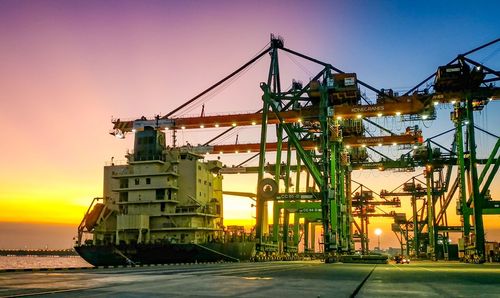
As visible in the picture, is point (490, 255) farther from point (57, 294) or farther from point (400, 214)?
point (400, 214)

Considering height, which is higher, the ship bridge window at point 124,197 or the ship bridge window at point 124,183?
the ship bridge window at point 124,183

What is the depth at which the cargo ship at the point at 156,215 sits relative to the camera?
4519 cm

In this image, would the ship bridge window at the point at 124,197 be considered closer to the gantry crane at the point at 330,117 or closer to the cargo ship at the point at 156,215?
the cargo ship at the point at 156,215

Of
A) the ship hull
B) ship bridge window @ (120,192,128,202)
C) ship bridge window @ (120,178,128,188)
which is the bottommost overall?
the ship hull

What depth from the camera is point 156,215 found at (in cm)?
4744

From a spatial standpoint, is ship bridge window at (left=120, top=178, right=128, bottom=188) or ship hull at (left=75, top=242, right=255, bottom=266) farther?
ship bridge window at (left=120, top=178, right=128, bottom=188)

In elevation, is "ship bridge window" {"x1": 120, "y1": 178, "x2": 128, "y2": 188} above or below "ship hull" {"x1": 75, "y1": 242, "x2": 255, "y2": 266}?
above

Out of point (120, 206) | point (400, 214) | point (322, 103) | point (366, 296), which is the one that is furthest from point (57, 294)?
point (400, 214)

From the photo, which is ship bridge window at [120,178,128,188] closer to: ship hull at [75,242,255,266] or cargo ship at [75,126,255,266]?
cargo ship at [75,126,255,266]

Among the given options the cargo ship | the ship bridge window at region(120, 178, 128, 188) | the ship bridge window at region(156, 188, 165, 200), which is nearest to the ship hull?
the cargo ship

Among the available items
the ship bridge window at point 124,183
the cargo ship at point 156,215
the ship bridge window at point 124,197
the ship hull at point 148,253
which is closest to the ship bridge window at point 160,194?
the cargo ship at point 156,215

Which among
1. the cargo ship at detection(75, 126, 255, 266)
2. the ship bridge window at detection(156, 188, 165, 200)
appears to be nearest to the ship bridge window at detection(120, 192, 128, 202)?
the cargo ship at detection(75, 126, 255, 266)

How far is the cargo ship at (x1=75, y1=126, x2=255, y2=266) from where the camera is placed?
1779 inches

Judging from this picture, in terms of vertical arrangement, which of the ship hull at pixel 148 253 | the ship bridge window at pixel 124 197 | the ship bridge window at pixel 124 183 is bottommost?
the ship hull at pixel 148 253
